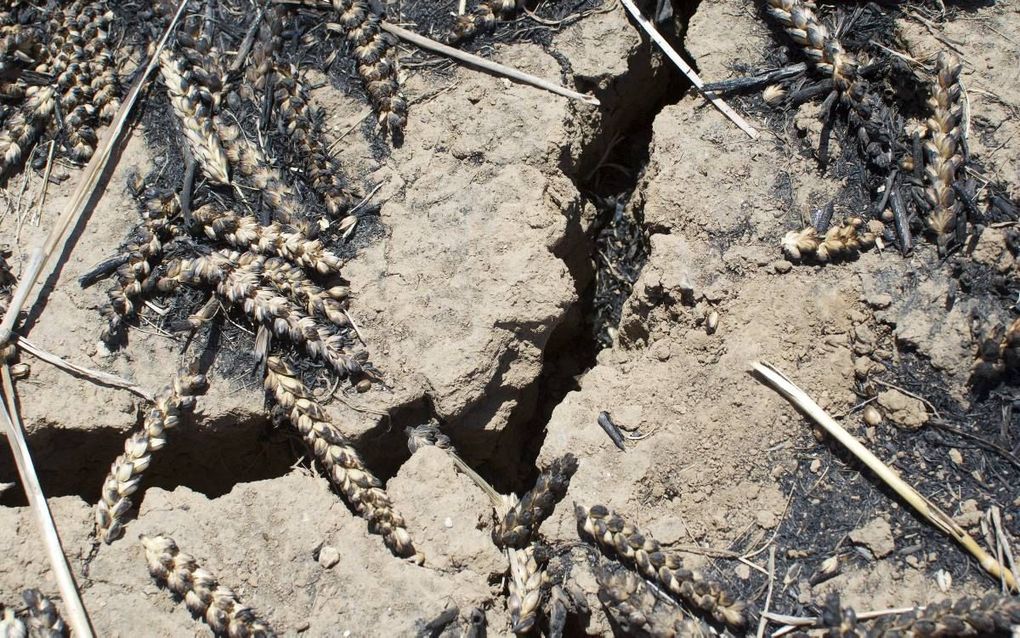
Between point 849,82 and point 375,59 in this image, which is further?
point 375,59

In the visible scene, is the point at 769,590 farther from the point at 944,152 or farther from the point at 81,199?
the point at 81,199

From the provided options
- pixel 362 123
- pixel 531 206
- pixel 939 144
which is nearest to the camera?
pixel 939 144

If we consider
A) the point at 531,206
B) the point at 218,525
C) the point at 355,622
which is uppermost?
the point at 531,206

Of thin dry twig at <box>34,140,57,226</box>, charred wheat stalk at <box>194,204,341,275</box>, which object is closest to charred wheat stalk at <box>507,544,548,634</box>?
charred wheat stalk at <box>194,204,341,275</box>

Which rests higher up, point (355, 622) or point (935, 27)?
point (935, 27)

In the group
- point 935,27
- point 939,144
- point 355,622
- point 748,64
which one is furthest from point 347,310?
point 935,27

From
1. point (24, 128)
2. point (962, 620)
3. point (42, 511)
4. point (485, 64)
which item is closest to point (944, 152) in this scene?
point (962, 620)

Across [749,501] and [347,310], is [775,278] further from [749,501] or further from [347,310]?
[347,310]
